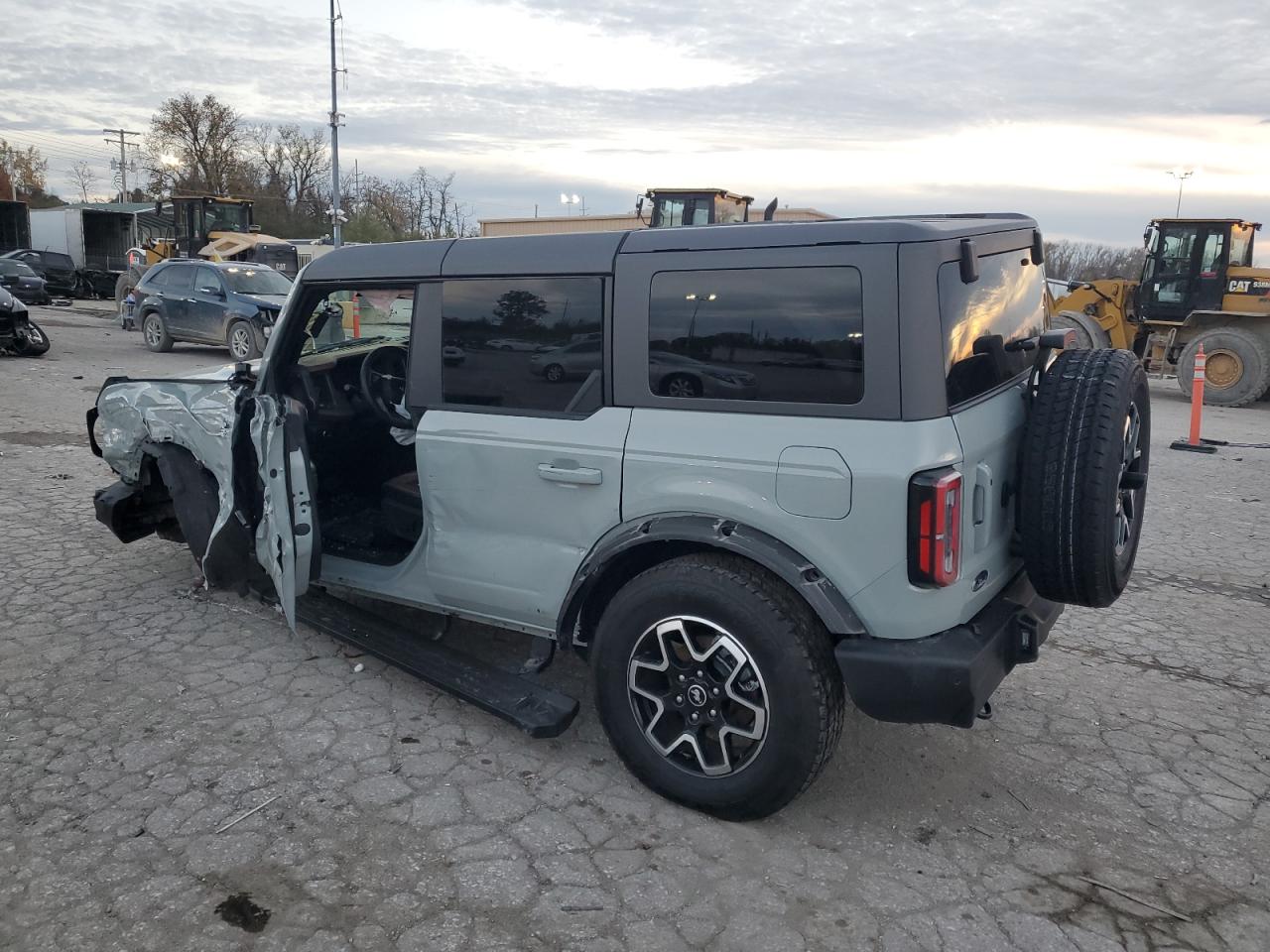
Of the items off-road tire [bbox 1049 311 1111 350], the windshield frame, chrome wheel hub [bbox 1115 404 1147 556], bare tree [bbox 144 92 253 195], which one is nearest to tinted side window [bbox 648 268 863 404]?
chrome wheel hub [bbox 1115 404 1147 556]

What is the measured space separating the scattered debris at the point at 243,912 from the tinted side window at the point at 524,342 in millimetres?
1809

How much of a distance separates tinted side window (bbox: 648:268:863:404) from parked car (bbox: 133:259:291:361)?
13.8m

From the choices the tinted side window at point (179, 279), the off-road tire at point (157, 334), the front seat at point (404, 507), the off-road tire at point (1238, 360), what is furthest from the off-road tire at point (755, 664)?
the off-road tire at point (157, 334)

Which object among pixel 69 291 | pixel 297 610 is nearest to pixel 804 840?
pixel 297 610

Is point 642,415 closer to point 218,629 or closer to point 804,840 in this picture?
point 804,840

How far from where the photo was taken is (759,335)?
9.87 feet

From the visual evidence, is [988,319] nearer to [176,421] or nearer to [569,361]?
[569,361]

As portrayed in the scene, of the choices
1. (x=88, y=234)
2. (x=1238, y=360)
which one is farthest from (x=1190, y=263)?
(x=88, y=234)

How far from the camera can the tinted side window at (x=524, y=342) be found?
133 inches

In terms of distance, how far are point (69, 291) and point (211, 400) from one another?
3129cm

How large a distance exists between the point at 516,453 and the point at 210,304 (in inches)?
574

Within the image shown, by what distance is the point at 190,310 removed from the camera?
53.6 ft

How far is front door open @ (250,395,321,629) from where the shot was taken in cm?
388

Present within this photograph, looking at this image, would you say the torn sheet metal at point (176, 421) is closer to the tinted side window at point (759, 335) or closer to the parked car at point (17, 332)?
the tinted side window at point (759, 335)
